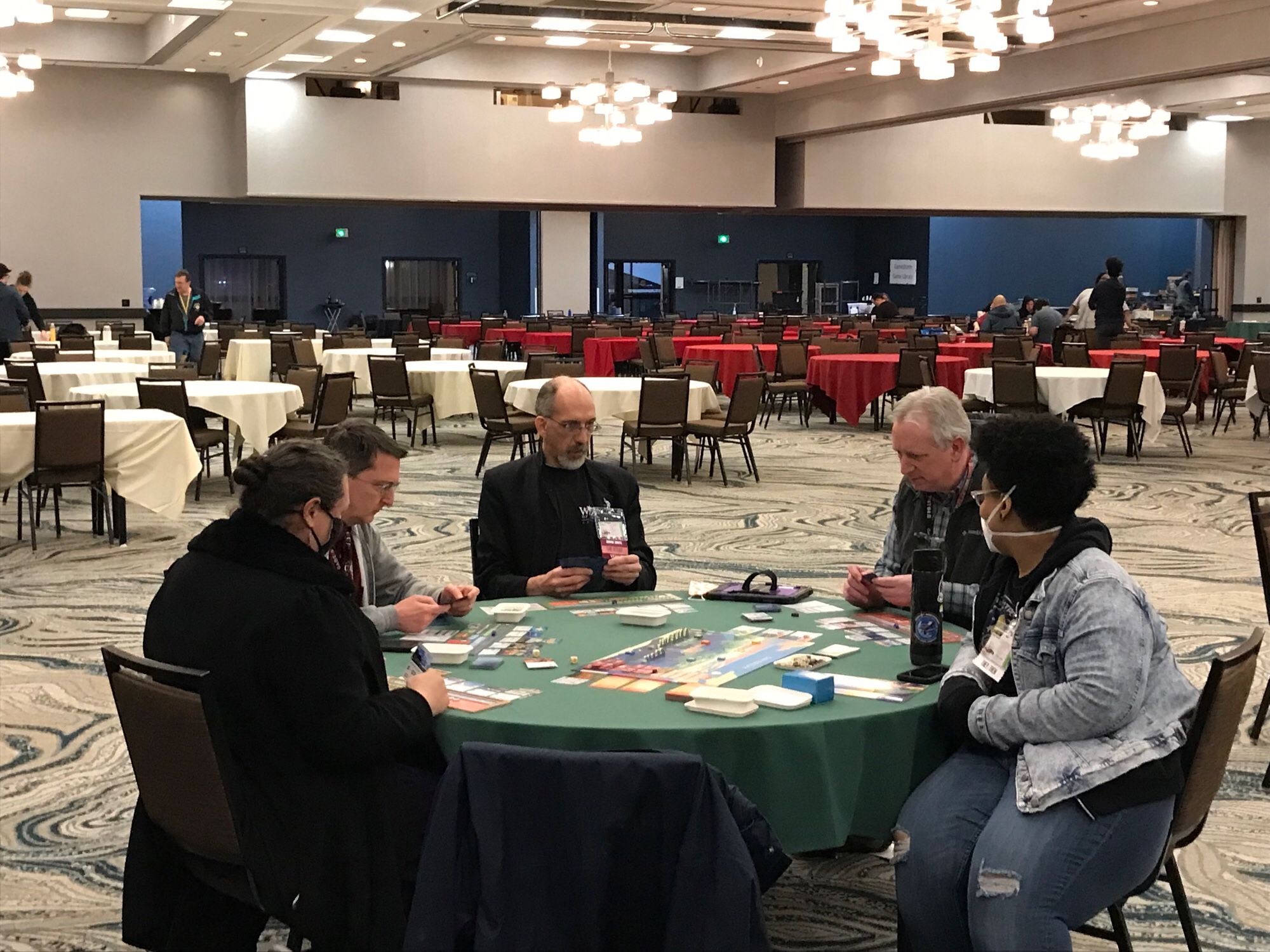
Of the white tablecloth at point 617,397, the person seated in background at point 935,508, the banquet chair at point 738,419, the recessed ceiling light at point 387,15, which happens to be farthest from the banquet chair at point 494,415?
the person seated in background at point 935,508

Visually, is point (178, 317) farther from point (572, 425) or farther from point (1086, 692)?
point (1086, 692)

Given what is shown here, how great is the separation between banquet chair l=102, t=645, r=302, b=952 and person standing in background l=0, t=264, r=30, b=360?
13.2 meters

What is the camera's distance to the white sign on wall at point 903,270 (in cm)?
3353

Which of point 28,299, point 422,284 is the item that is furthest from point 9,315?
point 422,284


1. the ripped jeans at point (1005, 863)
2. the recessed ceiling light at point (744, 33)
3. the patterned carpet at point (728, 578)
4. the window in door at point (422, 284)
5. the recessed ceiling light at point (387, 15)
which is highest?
the recessed ceiling light at point (744, 33)

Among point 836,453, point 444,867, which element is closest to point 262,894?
point 444,867

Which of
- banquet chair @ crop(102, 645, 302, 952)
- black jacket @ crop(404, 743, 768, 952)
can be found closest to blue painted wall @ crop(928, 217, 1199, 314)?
banquet chair @ crop(102, 645, 302, 952)

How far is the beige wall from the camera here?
22.0 metres

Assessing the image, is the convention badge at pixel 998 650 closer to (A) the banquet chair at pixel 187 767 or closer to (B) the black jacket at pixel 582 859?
(B) the black jacket at pixel 582 859

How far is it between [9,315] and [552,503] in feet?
40.0

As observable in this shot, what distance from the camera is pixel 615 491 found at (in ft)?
14.7

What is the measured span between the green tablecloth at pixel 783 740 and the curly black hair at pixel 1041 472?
1.38 feet

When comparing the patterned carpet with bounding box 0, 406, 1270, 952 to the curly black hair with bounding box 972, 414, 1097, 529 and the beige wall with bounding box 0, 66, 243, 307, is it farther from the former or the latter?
the beige wall with bounding box 0, 66, 243, 307

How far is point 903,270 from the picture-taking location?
3378cm
